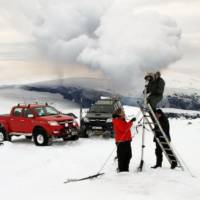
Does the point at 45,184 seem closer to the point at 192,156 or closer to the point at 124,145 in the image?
the point at 124,145

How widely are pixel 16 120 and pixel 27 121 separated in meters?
0.86

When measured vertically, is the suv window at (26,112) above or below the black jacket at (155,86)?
below

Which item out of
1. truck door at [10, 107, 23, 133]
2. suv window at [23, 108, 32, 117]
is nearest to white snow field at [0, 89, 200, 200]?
truck door at [10, 107, 23, 133]

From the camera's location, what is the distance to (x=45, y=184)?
12.1 m

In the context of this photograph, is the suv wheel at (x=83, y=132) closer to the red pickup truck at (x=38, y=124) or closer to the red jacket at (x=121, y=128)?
the red pickup truck at (x=38, y=124)

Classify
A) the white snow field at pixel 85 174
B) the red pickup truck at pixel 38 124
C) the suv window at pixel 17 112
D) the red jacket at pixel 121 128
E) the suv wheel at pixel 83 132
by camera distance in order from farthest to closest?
the suv wheel at pixel 83 132, the suv window at pixel 17 112, the red pickup truck at pixel 38 124, the red jacket at pixel 121 128, the white snow field at pixel 85 174

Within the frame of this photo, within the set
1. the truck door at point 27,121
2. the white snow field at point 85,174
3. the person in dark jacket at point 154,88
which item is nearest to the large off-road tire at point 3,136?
the white snow field at point 85,174

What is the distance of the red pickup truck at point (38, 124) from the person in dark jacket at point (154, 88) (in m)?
8.58

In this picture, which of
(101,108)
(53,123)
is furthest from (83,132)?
(53,123)

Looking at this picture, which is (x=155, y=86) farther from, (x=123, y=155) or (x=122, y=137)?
(x=123, y=155)

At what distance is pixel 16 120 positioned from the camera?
22312mm

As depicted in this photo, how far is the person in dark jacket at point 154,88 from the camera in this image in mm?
12875

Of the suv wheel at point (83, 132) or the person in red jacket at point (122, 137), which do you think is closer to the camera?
the person in red jacket at point (122, 137)

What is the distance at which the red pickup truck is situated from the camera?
2091 cm
